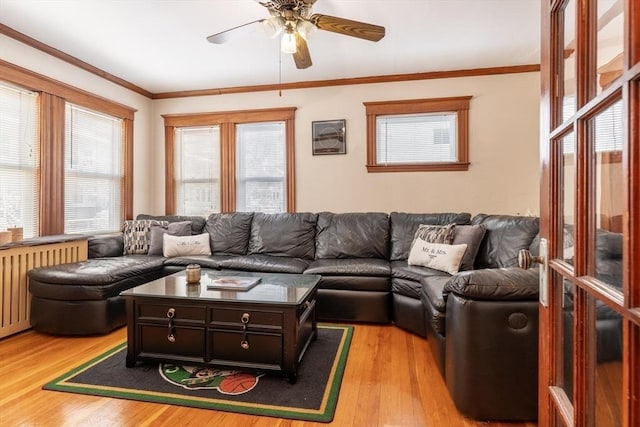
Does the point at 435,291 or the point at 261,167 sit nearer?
the point at 435,291

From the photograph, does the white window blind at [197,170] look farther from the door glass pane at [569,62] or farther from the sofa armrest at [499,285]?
the door glass pane at [569,62]

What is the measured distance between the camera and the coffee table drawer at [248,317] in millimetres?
2039

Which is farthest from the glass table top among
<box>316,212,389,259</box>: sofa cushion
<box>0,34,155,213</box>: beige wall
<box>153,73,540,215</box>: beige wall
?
<box>0,34,155,213</box>: beige wall

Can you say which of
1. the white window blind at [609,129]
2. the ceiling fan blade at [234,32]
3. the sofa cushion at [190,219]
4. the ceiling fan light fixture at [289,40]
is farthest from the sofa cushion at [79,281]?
the white window blind at [609,129]

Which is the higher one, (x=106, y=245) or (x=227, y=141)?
(x=227, y=141)

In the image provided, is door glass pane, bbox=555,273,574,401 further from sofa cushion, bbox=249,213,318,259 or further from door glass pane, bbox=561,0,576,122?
sofa cushion, bbox=249,213,318,259

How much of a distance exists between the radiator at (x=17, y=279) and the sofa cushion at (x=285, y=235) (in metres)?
1.87

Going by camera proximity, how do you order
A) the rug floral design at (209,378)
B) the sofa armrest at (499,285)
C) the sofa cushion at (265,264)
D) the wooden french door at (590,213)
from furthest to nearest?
the sofa cushion at (265,264), the rug floral design at (209,378), the sofa armrest at (499,285), the wooden french door at (590,213)

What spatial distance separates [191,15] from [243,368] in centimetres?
263

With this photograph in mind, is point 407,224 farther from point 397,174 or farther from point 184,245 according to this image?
point 184,245

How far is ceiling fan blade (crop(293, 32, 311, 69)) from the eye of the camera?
7.75ft

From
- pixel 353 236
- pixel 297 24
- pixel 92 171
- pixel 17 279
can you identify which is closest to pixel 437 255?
pixel 353 236

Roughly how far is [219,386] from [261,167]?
291 cm

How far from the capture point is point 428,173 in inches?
158
